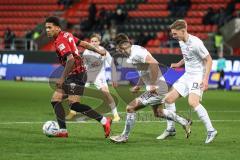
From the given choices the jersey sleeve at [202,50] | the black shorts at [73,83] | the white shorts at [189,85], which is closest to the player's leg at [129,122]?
the white shorts at [189,85]

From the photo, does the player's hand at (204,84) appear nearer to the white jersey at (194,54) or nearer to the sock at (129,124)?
the white jersey at (194,54)

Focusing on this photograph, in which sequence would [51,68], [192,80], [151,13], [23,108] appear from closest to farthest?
[192,80], [23,108], [51,68], [151,13]

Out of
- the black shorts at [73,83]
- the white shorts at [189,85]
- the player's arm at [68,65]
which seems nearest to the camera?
the white shorts at [189,85]

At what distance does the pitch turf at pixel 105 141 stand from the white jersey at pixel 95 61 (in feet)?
5.65

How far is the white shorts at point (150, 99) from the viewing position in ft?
42.4

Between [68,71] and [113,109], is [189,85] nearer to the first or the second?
[68,71]

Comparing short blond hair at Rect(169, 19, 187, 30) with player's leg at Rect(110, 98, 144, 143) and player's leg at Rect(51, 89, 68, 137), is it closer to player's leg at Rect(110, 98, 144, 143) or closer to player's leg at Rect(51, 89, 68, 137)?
player's leg at Rect(110, 98, 144, 143)

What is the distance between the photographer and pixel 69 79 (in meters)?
13.4

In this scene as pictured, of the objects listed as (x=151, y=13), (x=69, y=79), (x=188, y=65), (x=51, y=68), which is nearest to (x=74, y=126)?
(x=69, y=79)

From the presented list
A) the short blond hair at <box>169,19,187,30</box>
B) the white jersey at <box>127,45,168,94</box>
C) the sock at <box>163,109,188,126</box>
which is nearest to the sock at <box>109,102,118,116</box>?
the white jersey at <box>127,45,168,94</box>

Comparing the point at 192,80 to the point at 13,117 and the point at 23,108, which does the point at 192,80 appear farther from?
the point at 23,108

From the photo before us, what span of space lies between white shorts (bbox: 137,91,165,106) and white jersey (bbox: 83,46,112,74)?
6.25 m

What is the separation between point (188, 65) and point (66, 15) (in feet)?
113

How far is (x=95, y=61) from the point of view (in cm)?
1988
